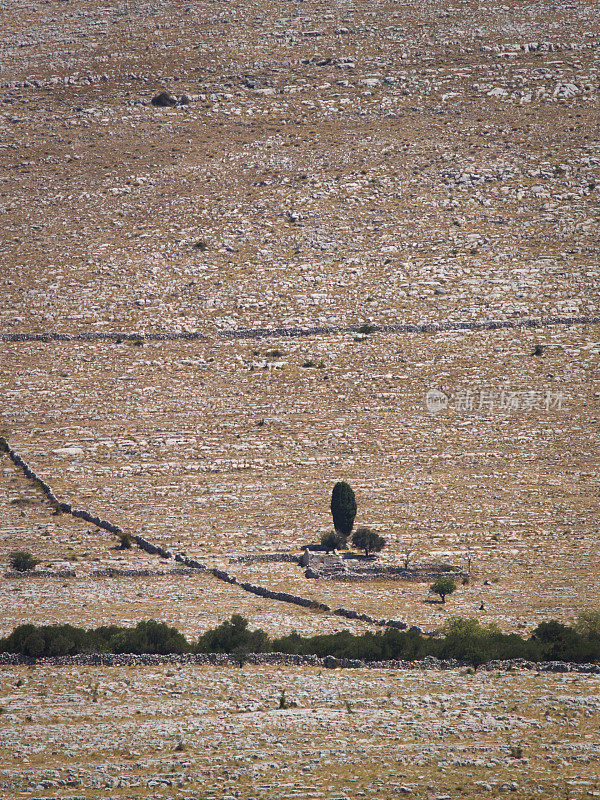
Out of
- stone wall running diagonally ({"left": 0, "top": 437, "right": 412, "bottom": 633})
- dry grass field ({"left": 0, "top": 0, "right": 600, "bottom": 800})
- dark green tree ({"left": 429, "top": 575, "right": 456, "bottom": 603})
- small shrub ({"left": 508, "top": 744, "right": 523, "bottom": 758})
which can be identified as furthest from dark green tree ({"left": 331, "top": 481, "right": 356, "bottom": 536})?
small shrub ({"left": 508, "top": 744, "right": 523, "bottom": 758})

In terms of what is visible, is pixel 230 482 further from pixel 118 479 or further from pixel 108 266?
pixel 108 266

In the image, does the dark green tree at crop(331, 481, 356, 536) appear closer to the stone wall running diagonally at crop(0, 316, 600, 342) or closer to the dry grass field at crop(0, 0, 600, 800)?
the dry grass field at crop(0, 0, 600, 800)

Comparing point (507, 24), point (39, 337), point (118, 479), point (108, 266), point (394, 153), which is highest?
point (507, 24)

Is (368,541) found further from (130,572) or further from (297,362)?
(297,362)

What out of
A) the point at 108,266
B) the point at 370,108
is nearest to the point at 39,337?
the point at 108,266

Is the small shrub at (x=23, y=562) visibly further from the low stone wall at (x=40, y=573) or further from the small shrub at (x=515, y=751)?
the small shrub at (x=515, y=751)

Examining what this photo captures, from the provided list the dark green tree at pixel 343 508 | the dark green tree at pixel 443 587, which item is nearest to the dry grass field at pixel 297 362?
the dark green tree at pixel 443 587
